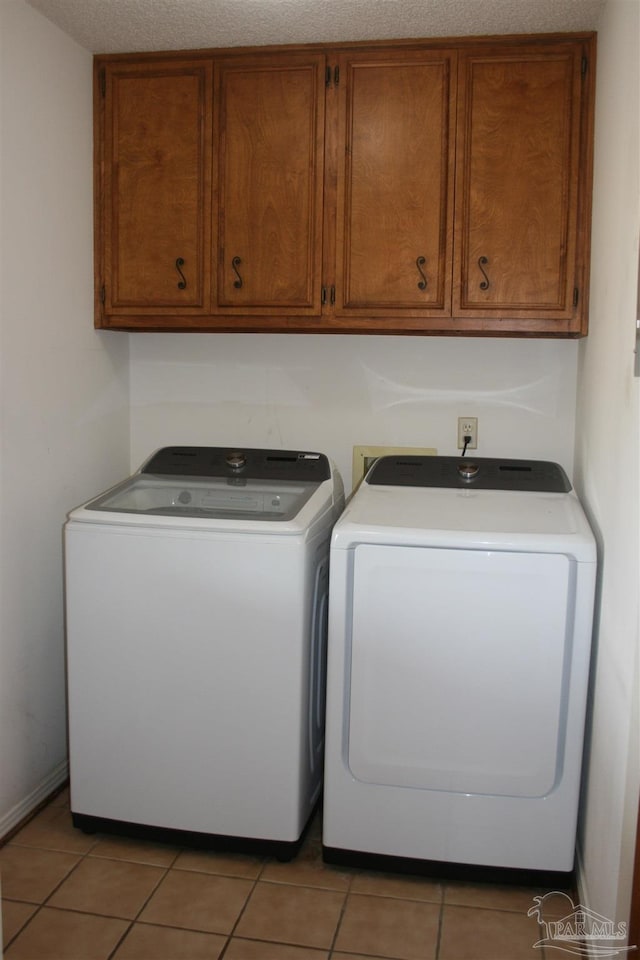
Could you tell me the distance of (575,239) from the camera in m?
2.46

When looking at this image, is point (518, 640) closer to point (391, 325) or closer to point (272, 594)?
point (272, 594)

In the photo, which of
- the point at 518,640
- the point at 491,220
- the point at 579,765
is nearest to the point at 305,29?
the point at 491,220

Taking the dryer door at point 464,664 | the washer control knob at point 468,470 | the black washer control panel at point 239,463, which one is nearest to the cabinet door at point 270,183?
the black washer control panel at point 239,463

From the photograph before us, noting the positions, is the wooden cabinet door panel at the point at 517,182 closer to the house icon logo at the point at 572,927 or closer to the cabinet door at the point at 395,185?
the cabinet door at the point at 395,185

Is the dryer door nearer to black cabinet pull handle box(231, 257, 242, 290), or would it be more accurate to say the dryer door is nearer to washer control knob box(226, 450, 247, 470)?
washer control knob box(226, 450, 247, 470)

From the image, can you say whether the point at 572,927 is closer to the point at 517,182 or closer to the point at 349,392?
the point at 349,392

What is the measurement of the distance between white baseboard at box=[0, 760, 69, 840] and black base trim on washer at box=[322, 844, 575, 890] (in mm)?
849

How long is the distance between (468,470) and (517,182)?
0.83 metres

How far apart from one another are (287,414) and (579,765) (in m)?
1.44

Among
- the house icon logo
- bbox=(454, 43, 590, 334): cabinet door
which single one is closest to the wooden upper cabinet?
bbox=(454, 43, 590, 334): cabinet door

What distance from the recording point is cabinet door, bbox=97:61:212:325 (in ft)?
8.55

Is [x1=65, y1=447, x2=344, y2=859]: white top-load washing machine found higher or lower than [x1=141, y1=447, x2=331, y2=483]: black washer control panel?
lower

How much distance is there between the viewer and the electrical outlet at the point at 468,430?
9.31 ft

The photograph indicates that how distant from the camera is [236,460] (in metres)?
2.70
